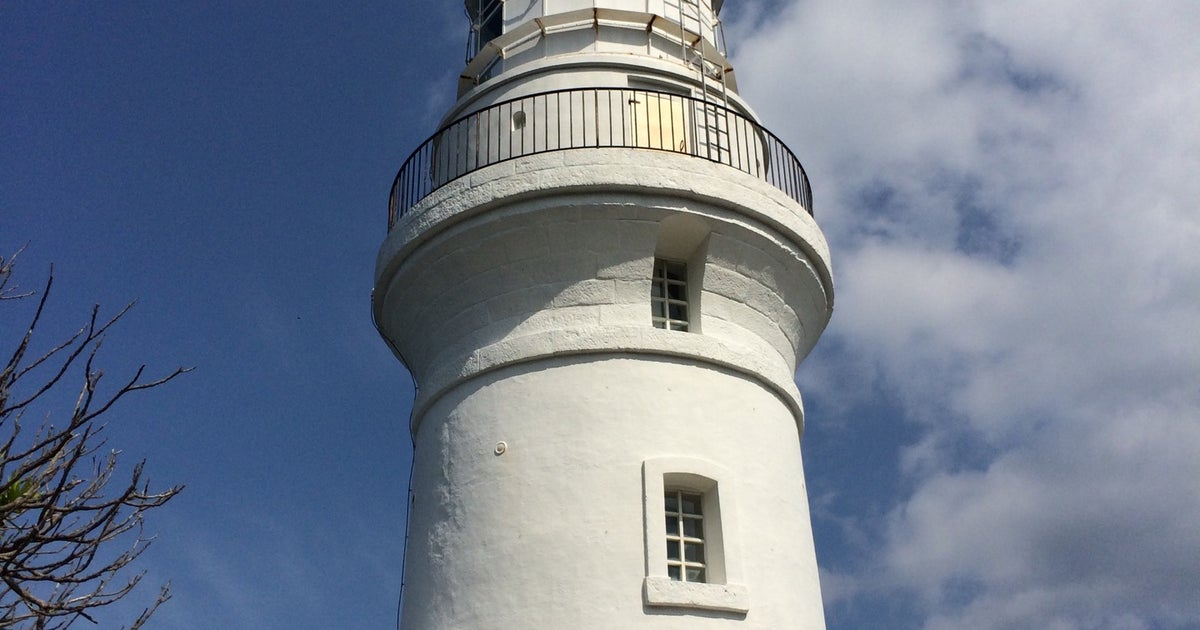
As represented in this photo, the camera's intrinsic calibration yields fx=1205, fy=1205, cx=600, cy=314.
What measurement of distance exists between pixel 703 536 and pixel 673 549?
346 mm

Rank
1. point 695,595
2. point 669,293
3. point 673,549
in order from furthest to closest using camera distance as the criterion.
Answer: point 669,293, point 673,549, point 695,595

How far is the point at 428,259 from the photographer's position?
498 inches

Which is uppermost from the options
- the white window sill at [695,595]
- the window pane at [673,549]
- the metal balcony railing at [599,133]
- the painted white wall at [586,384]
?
the metal balcony railing at [599,133]

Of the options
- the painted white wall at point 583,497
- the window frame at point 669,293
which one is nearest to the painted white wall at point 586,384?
the painted white wall at point 583,497

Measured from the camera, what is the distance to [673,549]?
37.0 ft

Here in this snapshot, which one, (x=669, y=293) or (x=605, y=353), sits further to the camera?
(x=669, y=293)

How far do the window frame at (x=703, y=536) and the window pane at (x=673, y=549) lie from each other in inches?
10.9

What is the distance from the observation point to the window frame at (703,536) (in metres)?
10.7

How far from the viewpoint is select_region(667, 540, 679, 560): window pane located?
11.2 metres

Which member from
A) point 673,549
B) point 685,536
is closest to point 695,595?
point 673,549

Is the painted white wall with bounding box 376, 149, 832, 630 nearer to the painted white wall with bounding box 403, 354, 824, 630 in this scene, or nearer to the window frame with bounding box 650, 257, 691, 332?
the painted white wall with bounding box 403, 354, 824, 630

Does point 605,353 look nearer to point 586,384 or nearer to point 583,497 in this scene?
point 586,384

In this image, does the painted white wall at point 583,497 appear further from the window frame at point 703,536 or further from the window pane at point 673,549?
the window pane at point 673,549

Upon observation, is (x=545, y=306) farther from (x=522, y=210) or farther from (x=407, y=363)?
(x=407, y=363)
